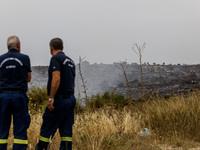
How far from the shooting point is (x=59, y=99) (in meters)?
4.40

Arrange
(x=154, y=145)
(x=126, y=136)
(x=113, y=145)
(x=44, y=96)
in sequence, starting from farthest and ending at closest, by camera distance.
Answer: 1. (x=44, y=96)
2. (x=126, y=136)
3. (x=154, y=145)
4. (x=113, y=145)

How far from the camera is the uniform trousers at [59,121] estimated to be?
4410 mm

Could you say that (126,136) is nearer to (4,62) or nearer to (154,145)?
(154,145)

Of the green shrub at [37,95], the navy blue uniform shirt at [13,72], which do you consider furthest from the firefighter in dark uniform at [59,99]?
the green shrub at [37,95]

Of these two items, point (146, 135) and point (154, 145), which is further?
point (146, 135)

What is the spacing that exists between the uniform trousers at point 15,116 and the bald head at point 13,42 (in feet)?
2.63

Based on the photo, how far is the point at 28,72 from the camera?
4570 millimetres

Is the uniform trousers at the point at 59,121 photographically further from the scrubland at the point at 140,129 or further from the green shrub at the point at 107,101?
the green shrub at the point at 107,101

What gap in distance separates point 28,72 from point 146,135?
3538 mm

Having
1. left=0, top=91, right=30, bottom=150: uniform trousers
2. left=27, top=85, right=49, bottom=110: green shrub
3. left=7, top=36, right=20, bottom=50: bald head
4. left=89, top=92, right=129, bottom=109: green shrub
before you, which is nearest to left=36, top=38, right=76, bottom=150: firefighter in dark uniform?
left=0, top=91, right=30, bottom=150: uniform trousers

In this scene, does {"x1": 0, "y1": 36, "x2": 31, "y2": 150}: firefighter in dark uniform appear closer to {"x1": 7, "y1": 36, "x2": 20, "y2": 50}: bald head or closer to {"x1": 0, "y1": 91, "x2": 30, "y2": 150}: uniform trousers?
{"x1": 0, "y1": 91, "x2": 30, "y2": 150}: uniform trousers

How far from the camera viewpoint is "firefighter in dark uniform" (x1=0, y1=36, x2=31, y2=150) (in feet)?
14.3

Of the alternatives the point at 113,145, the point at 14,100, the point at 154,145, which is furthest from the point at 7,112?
the point at 154,145

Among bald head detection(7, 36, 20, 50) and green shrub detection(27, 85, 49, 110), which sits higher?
bald head detection(7, 36, 20, 50)
